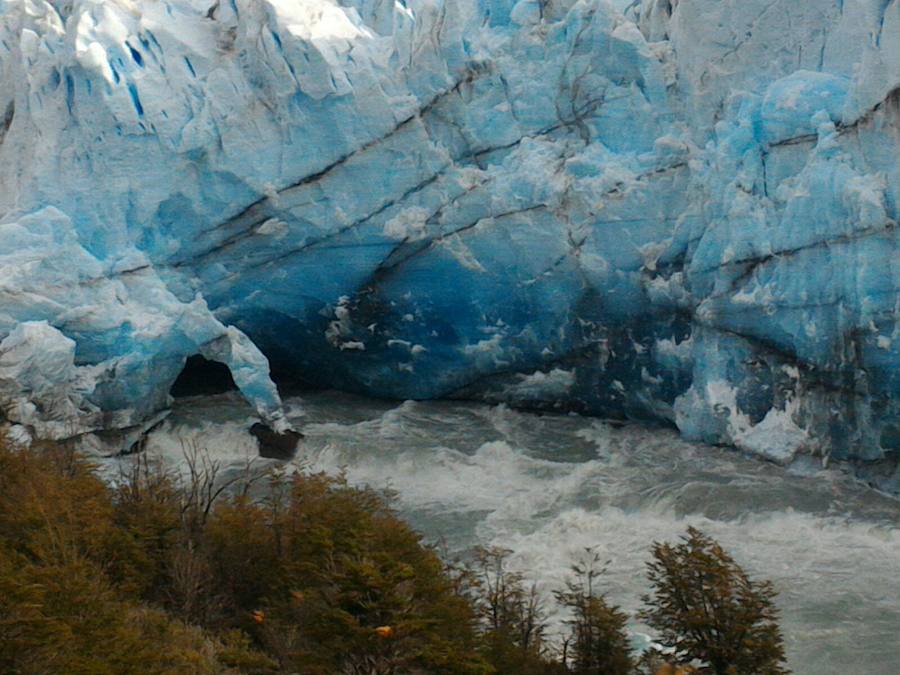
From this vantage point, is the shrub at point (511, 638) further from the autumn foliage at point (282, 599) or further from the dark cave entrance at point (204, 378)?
the dark cave entrance at point (204, 378)

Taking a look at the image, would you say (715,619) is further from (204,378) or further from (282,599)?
(204,378)

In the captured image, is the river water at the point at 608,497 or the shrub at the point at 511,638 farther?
the river water at the point at 608,497

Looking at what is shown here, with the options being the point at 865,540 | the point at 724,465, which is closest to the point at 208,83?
the point at 724,465

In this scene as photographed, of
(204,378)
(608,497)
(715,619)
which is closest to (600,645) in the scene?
(715,619)

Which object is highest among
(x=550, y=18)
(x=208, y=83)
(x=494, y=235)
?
(x=550, y=18)

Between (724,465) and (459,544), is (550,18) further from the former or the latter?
(459,544)

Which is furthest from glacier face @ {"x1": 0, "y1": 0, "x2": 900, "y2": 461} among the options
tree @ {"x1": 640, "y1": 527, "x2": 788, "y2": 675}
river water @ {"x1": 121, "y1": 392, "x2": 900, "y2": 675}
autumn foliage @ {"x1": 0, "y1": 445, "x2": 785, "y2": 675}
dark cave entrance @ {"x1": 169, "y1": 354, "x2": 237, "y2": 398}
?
tree @ {"x1": 640, "y1": 527, "x2": 788, "y2": 675}

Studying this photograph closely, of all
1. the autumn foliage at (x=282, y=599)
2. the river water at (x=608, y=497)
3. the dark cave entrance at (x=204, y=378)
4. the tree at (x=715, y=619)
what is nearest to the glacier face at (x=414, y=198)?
the river water at (x=608, y=497)
